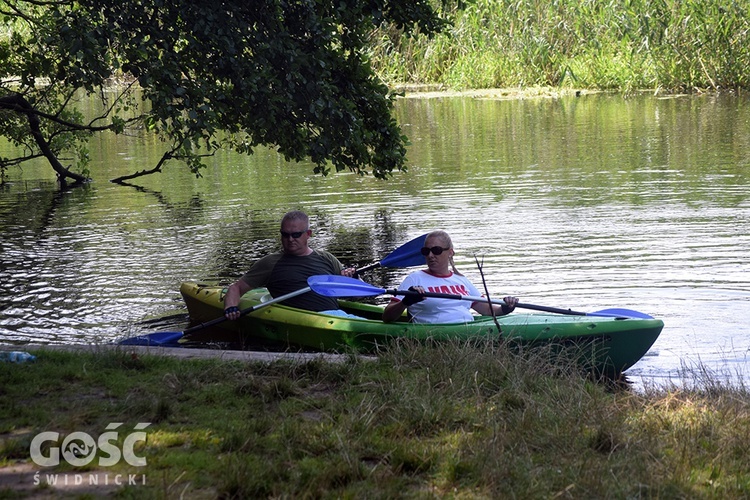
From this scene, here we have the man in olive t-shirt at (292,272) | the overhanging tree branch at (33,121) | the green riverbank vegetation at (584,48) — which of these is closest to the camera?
the man in olive t-shirt at (292,272)

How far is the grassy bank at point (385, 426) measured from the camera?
3.61 meters

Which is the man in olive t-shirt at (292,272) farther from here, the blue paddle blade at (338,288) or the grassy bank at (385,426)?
the grassy bank at (385,426)

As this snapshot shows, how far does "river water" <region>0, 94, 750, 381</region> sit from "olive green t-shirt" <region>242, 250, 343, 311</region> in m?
1.24

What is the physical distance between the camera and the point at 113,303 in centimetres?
902

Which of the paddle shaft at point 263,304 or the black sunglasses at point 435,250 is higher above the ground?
the black sunglasses at point 435,250

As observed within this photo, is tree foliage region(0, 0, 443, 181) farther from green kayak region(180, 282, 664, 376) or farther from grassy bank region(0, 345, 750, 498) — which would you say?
grassy bank region(0, 345, 750, 498)

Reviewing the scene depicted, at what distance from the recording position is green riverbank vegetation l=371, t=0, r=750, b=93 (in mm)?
26812

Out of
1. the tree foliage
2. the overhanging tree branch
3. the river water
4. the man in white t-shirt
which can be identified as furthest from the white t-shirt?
the overhanging tree branch

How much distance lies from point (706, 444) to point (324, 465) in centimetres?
162

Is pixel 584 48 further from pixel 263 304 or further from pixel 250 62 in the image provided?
pixel 263 304

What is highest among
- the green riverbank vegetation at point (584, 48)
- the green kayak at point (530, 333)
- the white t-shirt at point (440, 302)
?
the green riverbank vegetation at point (584, 48)

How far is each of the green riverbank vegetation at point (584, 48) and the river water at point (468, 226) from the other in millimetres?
5199

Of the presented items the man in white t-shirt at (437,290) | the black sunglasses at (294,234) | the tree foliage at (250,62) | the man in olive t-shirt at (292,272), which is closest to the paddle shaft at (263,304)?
the man in olive t-shirt at (292,272)

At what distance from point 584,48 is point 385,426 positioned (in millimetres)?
27463
